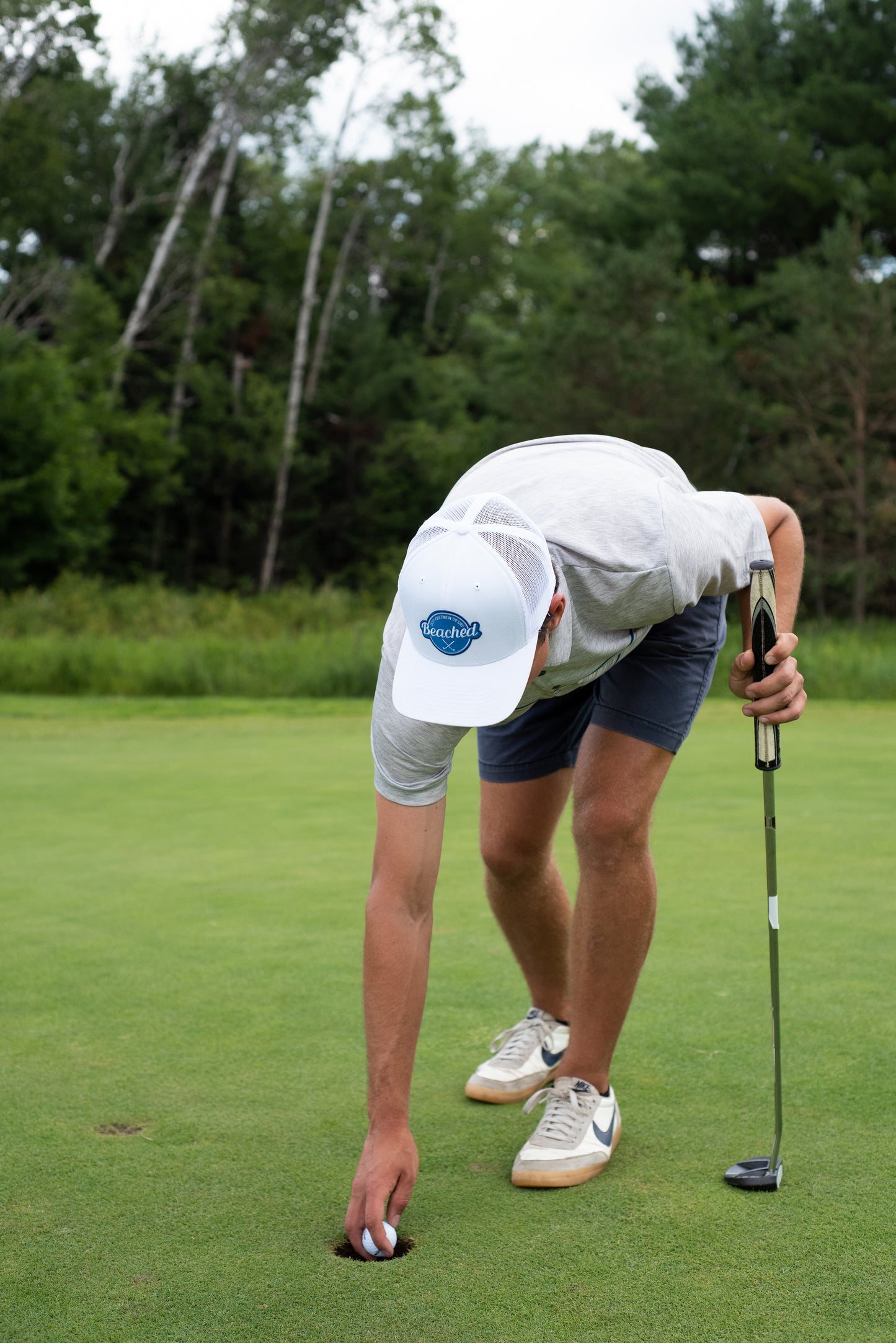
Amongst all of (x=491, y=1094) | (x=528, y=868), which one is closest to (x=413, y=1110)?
(x=491, y=1094)

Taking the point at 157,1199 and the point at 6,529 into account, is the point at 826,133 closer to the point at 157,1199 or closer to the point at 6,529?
the point at 6,529

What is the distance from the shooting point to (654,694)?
2688mm

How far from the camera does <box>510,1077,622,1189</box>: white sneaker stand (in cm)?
238

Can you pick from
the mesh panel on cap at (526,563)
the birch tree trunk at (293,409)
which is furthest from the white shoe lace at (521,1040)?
the birch tree trunk at (293,409)

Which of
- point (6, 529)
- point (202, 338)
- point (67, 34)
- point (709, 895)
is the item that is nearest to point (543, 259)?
point (202, 338)

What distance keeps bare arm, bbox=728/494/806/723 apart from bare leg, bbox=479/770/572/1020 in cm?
52

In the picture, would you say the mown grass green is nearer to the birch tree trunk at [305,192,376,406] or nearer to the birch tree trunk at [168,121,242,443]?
the birch tree trunk at [168,121,242,443]

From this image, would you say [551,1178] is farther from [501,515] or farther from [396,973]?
[501,515]

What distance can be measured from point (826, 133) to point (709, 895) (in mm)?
24900

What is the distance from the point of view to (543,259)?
132 ft

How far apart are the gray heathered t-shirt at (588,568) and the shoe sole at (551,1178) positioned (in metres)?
0.72

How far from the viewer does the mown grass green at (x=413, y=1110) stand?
1.92m

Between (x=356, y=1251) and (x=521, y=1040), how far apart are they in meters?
0.95

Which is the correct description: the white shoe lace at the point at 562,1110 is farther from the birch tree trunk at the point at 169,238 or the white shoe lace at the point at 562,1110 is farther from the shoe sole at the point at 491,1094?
the birch tree trunk at the point at 169,238
